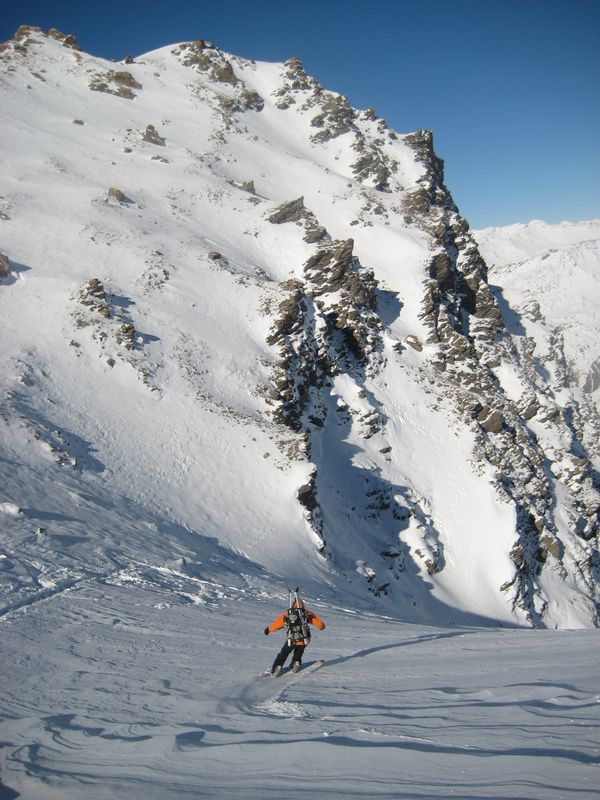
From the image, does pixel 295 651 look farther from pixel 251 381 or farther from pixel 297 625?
pixel 251 381

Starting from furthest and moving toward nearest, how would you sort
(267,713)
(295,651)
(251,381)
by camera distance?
(251,381)
(295,651)
(267,713)

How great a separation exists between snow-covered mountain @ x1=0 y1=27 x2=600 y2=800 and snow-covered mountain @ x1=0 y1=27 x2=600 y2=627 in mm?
188

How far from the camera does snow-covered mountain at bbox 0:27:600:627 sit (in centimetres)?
1978

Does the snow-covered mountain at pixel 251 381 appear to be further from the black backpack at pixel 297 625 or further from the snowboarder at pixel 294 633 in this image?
the black backpack at pixel 297 625

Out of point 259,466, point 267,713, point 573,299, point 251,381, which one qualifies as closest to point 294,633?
point 267,713

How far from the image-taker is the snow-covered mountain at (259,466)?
498 centimetres

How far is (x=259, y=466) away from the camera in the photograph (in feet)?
80.1

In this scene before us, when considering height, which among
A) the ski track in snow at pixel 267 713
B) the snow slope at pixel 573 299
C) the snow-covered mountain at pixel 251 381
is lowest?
the ski track in snow at pixel 267 713

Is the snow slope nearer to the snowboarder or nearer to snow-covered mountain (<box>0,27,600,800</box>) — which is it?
snow-covered mountain (<box>0,27,600,800</box>)

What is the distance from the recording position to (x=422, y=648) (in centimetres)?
1012

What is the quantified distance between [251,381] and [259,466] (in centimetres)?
635

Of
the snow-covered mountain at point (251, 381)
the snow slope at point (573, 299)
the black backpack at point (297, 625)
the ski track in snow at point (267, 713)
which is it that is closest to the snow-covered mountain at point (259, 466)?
the ski track in snow at point (267, 713)

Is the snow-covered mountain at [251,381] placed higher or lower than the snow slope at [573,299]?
lower

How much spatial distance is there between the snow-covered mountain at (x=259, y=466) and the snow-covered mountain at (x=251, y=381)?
188 millimetres
